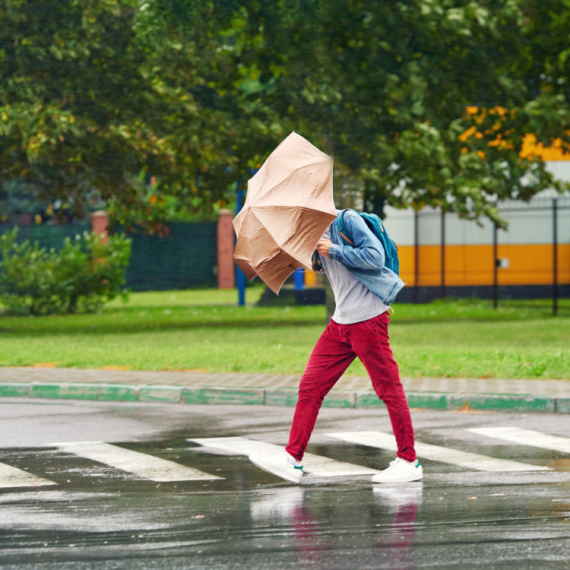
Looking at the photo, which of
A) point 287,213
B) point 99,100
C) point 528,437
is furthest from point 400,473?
point 99,100

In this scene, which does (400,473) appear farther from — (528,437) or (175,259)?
(175,259)

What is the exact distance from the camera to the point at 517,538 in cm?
460

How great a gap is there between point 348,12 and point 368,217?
1225 cm

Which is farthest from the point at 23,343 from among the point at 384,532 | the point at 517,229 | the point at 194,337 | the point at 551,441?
the point at 517,229

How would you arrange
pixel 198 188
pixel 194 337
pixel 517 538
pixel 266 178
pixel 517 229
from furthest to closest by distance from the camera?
pixel 517 229
pixel 198 188
pixel 194 337
pixel 266 178
pixel 517 538

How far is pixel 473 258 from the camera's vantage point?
2667 cm

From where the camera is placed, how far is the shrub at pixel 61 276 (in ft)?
73.9

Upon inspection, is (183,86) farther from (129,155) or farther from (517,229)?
(517,229)

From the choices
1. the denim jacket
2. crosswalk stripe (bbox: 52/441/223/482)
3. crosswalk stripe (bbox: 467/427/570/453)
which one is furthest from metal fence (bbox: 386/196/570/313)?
the denim jacket

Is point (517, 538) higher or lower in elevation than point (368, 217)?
lower

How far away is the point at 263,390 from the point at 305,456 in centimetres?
298

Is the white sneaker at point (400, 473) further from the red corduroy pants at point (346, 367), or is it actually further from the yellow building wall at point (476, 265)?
the yellow building wall at point (476, 265)

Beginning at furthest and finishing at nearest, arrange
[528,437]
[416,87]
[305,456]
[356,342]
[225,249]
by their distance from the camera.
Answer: [225,249] → [416,87] → [528,437] → [305,456] → [356,342]

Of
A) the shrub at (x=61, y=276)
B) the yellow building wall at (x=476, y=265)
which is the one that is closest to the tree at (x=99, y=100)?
the shrub at (x=61, y=276)
